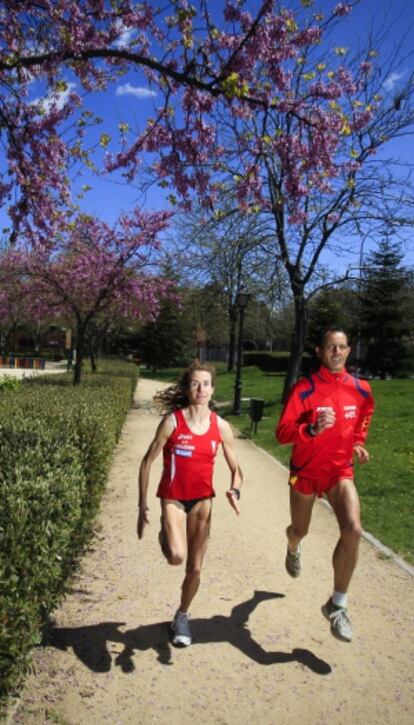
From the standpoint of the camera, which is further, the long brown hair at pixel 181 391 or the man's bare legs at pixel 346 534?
the long brown hair at pixel 181 391

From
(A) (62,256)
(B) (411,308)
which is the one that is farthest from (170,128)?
(B) (411,308)

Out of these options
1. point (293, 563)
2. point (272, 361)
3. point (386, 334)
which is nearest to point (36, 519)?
point (293, 563)

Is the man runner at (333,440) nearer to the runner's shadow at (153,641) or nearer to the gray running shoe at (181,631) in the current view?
the runner's shadow at (153,641)

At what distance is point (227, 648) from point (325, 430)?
62.3 inches

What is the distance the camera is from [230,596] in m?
4.91

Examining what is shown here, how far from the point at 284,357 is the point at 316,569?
4070 cm

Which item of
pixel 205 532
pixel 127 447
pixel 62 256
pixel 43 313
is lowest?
pixel 127 447

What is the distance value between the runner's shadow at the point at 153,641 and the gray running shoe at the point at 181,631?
7 cm

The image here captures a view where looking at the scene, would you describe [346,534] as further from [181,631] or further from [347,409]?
[181,631]

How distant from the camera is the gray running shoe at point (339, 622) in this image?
3.87 meters

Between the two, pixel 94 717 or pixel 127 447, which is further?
pixel 127 447

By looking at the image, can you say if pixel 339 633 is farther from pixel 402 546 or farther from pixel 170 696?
pixel 402 546

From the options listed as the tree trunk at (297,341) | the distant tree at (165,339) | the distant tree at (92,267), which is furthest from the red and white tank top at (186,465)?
the distant tree at (165,339)

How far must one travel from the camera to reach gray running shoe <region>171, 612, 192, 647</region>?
156 inches
